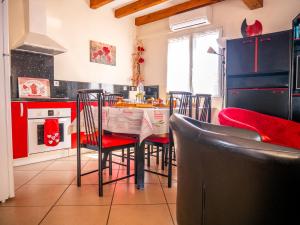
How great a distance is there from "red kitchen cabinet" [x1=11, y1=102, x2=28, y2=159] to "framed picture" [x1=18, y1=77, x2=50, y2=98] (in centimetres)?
54

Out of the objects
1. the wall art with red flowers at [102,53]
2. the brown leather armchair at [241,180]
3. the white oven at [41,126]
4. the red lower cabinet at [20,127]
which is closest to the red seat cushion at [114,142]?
the white oven at [41,126]

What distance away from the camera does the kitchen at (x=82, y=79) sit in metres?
1.81

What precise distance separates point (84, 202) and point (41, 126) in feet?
5.38

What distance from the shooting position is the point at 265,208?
63cm

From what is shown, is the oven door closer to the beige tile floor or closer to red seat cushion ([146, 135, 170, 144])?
the beige tile floor

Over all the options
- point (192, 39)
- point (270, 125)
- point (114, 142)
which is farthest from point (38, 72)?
point (270, 125)

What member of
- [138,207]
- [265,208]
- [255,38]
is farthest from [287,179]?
[255,38]

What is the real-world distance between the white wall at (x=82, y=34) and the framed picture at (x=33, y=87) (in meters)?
0.29

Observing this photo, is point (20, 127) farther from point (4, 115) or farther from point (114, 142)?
point (114, 142)

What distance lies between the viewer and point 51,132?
308 cm

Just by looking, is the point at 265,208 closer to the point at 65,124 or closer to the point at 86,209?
the point at 86,209

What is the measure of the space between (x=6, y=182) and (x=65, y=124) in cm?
152

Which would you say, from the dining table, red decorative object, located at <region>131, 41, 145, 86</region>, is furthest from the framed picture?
red decorative object, located at <region>131, 41, 145, 86</region>

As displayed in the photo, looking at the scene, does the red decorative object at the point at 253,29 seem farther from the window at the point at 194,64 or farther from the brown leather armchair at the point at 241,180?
the brown leather armchair at the point at 241,180
